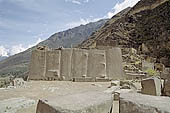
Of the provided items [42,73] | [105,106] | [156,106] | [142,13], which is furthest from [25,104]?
[142,13]

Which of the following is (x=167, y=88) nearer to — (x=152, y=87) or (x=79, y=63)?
(x=152, y=87)

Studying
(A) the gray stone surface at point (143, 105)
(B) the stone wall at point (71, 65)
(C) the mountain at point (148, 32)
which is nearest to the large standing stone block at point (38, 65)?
(B) the stone wall at point (71, 65)

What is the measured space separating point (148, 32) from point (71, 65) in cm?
4142

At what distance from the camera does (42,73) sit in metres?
15.1

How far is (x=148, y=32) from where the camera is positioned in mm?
52031

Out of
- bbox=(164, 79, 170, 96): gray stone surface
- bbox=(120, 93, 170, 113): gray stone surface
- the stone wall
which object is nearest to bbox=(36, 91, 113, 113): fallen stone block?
bbox=(120, 93, 170, 113): gray stone surface

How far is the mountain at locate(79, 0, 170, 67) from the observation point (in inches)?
1724

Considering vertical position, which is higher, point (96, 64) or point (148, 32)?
point (148, 32)

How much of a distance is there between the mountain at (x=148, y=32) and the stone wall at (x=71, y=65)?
25.5 m

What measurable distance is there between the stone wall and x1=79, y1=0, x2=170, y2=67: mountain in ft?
83.7

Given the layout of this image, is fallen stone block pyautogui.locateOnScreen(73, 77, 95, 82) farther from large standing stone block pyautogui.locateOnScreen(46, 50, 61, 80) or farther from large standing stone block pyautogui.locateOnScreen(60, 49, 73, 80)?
large standing stone block pyautogui.locateOnScreen(46, 50, 61, 80)

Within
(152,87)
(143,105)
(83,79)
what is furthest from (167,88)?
(83,79)

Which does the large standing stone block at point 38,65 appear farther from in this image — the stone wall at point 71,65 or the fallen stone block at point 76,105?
the fallen stone block at point 76,105

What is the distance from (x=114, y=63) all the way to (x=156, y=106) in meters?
13.3
